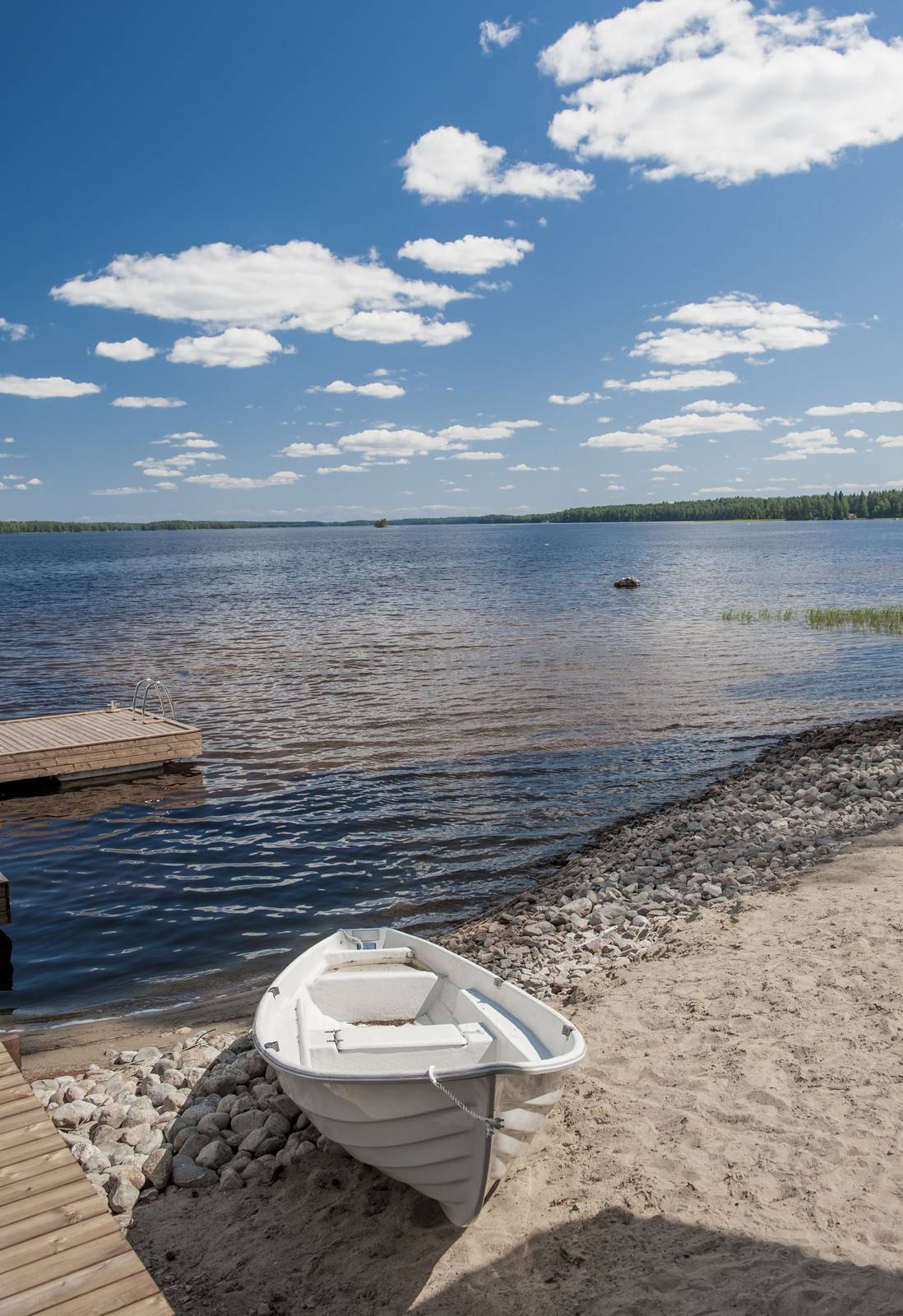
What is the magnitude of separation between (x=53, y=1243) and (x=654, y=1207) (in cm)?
363

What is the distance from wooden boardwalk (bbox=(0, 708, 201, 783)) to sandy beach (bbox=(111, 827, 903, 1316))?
13.5 meters

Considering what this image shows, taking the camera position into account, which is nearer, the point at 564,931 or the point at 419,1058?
the point at 419,1058

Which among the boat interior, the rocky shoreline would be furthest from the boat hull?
the rocky shoreline

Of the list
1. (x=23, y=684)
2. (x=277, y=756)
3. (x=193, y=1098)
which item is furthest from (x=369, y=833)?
(x=23, y=684)

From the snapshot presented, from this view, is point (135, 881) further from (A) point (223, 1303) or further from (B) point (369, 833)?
(A) point (223, 1303)

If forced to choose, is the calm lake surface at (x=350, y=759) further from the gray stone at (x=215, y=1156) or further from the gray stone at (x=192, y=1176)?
the gray stone at (x=192, y=1176)

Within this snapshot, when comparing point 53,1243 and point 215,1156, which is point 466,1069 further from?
point 215,1156

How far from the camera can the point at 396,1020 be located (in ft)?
25.6

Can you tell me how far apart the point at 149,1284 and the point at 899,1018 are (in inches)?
240

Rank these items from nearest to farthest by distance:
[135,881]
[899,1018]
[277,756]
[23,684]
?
[899,1018] < [135,881] < [277,756] < [23,684]

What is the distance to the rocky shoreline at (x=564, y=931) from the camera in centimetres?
676

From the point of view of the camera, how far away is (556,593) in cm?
6338

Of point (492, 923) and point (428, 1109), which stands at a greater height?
point (428, 1109)

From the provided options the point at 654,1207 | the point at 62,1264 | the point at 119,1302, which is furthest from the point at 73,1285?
the point at 654,1207
